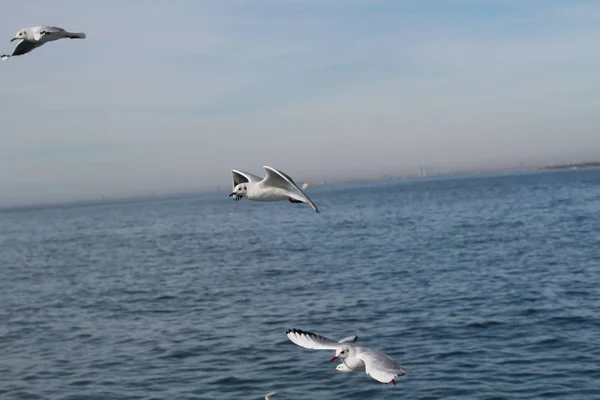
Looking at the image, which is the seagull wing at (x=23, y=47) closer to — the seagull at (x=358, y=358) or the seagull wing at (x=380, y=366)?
the seagull at (x=358, y=358)

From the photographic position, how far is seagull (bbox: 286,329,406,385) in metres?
→ 11.8

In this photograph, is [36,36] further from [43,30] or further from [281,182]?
[281,182]

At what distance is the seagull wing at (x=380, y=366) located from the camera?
37.7 ft

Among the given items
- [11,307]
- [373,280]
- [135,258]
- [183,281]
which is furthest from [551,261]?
[135,258]

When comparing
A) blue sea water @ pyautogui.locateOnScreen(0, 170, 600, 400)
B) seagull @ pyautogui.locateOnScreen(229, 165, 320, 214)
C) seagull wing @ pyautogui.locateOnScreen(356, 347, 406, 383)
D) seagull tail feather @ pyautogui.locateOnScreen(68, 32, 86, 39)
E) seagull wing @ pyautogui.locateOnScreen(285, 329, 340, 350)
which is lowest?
blue sea water @ pyautogui.locateOnScreen(0, 170, 600, 400)

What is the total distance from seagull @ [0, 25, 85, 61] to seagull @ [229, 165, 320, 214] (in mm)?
3421

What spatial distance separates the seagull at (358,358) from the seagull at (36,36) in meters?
6.25

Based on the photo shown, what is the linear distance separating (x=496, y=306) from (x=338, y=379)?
11.8 metres

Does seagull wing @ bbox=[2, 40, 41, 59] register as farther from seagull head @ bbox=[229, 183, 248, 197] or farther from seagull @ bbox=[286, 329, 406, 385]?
seagull @ bbox=[286, 329, 406, 385]

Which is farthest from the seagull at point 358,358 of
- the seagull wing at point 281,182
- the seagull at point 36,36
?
the seagull at point 36,36

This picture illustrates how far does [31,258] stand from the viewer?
7931cm

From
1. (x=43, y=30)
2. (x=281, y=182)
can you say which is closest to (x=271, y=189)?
(x=281, y=182)

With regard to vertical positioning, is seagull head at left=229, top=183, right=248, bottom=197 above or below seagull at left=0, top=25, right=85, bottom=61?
below

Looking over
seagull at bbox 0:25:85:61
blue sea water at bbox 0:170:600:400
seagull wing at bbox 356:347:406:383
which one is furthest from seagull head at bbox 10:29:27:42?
blue sea water at bbox 0:170:600:400
